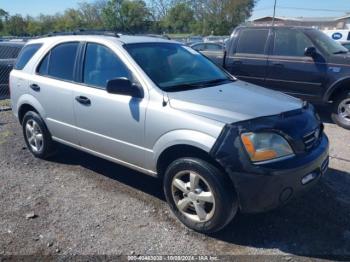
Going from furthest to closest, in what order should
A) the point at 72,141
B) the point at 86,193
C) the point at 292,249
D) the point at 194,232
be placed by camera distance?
1. the point at 72,141
2. the point at 86,193
3. the point at 194,232
4. the point at 292,249

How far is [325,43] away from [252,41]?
4.80ft

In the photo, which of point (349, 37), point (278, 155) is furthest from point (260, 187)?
point (349, 37)

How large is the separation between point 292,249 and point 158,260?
1.18 m

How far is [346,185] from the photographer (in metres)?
4.41

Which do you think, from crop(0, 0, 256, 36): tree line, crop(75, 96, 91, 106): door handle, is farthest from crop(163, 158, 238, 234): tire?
crop(0, 0, 256, 36): tree line

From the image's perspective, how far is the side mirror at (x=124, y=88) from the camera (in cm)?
363

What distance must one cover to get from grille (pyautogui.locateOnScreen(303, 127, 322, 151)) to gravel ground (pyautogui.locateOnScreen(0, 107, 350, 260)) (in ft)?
2.59

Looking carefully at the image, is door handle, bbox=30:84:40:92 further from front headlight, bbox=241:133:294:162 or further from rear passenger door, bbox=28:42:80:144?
front headlight, bbox=241:133:294:162

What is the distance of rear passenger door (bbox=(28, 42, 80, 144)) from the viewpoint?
4.49 metres

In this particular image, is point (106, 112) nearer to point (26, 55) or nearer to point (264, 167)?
point (264, 167)

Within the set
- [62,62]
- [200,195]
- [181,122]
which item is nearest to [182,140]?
[181,122]

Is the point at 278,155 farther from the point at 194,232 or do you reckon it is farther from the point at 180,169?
the point at 194,232

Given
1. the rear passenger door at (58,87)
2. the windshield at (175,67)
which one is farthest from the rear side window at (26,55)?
the windshield at (175,67)

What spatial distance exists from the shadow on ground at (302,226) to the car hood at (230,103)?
111 centimetres
